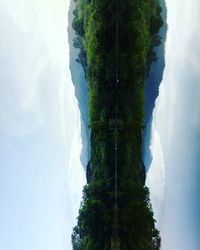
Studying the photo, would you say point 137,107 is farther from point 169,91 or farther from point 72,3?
point 72,3

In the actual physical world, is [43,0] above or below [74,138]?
above

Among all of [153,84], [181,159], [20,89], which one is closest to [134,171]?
[181,159]

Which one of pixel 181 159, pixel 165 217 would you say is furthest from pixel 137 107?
pixel 165 217

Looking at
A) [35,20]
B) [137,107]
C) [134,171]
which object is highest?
[35,20]

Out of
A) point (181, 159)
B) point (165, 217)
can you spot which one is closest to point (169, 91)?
point (181, 159)

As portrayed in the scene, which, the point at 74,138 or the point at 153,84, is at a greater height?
the point at 153,84

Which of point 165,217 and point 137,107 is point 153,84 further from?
point 165,217
